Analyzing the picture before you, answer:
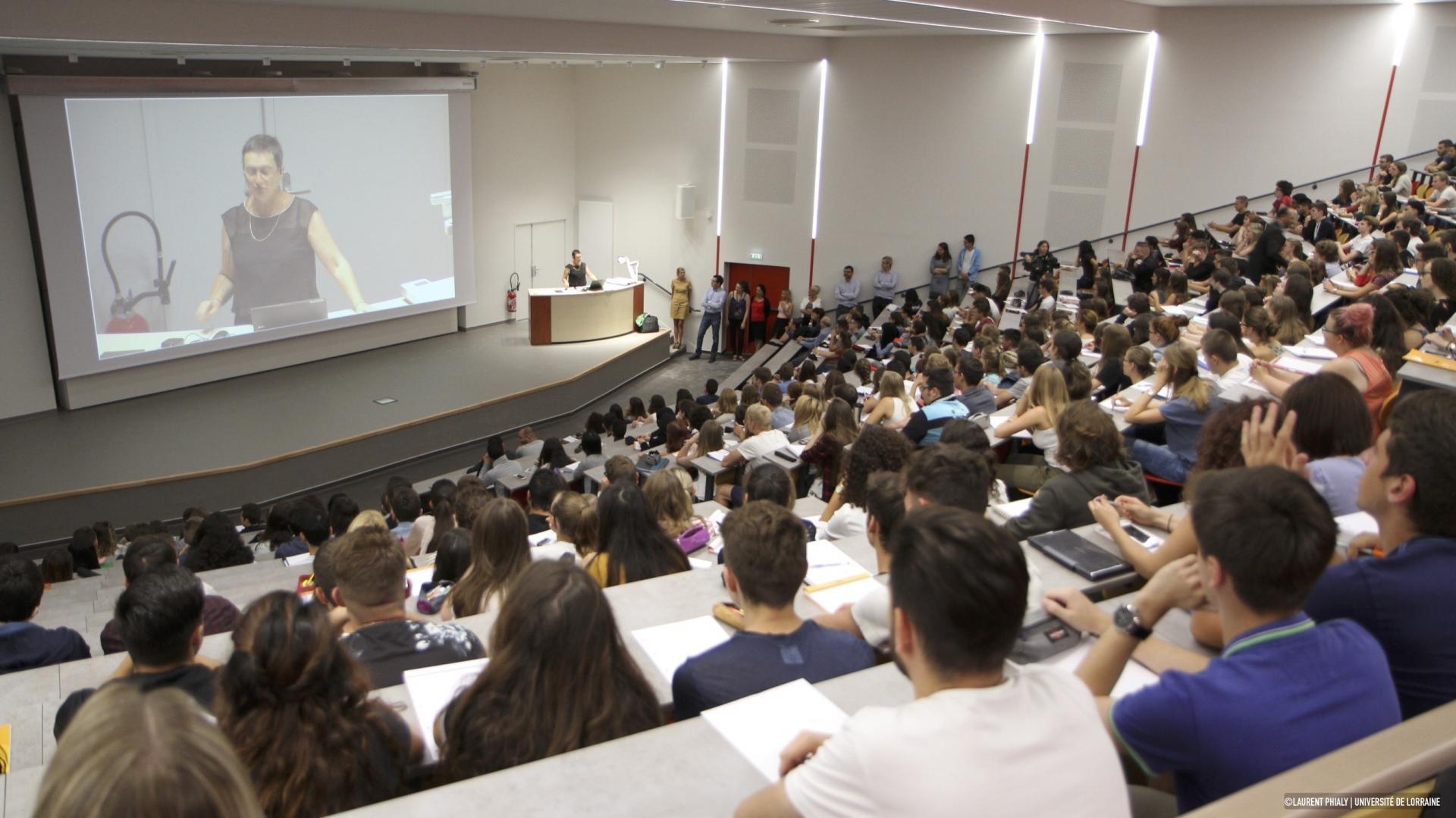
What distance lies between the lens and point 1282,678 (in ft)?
5.55

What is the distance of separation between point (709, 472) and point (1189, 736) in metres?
5.42

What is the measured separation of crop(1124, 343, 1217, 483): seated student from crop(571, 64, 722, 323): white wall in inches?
450

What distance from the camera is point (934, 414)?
242 inches

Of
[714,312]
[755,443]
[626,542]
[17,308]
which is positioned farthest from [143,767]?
[714,312]

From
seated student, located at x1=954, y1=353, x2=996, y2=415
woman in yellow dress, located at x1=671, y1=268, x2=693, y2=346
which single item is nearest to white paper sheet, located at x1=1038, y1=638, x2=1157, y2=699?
seated student, located at x1=954, y1=353, x2=996, y2=415

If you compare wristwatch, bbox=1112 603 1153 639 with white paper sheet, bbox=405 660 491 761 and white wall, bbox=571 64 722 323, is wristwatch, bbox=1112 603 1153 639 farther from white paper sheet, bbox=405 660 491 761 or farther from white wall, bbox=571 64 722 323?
white wall, bbox=571 64 722 323

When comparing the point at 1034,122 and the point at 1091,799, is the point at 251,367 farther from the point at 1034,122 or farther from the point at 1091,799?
the point at 1091,799

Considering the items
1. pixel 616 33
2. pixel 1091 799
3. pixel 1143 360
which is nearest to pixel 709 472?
pixel 1143 360

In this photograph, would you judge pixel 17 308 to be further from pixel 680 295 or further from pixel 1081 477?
pixel 1081 477

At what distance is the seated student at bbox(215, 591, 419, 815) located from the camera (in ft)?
6.39

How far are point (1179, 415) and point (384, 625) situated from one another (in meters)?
3.86

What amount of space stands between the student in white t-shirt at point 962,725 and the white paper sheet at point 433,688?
944mm

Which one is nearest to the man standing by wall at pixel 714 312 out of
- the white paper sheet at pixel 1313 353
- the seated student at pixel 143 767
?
the white paper sheet at pixel 1313 353

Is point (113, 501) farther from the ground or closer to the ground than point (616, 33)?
closer to the ground
